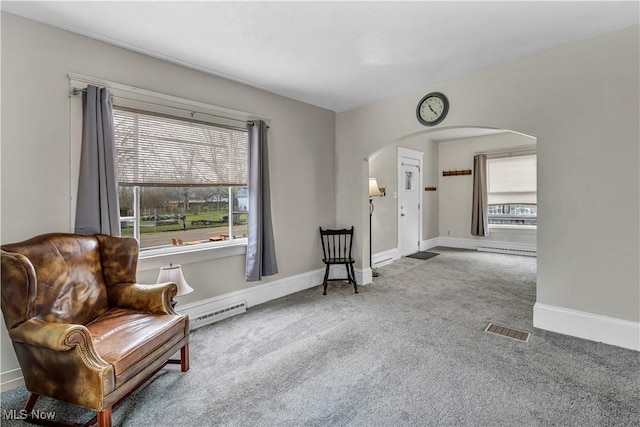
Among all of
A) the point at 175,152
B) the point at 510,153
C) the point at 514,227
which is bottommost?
the point at 514,227

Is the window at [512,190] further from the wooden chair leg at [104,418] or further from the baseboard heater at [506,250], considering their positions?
the wooden chair leg at [104,418]

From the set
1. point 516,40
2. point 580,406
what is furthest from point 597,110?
point 580,406

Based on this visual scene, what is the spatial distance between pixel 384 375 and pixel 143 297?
1849 mm

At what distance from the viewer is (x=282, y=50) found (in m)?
2.70

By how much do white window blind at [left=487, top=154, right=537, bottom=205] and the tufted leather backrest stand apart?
7074mm

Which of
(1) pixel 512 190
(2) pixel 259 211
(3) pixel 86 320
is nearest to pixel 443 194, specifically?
(1) pixel 512 190

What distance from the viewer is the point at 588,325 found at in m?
2.63

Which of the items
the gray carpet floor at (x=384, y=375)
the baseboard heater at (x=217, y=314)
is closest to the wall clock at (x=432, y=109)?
the gray carpet floor at (x=384, y=375)

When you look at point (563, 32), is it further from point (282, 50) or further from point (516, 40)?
point (282, 50)

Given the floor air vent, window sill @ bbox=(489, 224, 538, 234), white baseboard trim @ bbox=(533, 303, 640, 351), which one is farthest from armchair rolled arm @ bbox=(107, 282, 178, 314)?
window sill @ bbox=(489, 224, 538, 234)

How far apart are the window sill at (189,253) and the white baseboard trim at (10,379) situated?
3.28ft

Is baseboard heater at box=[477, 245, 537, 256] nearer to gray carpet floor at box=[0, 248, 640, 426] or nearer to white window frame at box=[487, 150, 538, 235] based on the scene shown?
white window frame at box=[487, 150, 538, 235]

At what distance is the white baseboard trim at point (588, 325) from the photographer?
2.45 meters

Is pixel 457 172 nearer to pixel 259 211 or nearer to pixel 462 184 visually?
pixel 462 184
